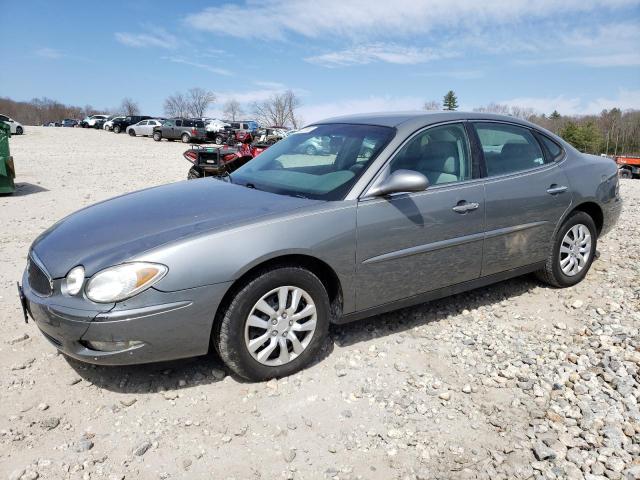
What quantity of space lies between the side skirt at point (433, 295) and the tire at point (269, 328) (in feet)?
0.83

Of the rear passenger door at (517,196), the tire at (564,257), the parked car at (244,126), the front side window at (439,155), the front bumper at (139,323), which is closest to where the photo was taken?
the front bumper at (139,323)

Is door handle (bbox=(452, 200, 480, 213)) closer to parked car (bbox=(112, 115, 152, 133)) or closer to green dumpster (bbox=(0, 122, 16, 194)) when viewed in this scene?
green dumpster (bbox=(0, 122, 16, 194))

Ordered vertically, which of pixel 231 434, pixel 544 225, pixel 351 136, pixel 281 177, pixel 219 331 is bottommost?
pixel 231 434

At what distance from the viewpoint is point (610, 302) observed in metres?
4.33

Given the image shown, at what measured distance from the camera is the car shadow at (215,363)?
10.1 feet

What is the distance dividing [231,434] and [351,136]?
7.43ft

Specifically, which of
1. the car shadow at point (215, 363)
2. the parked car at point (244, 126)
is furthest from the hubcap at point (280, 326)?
the parked car at point (244, 126)

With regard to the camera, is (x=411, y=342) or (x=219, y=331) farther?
(x=411, y=342)

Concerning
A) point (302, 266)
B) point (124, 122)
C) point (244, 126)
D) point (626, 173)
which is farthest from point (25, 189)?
point (626, 173)

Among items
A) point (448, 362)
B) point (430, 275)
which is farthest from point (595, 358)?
point (430, 275)

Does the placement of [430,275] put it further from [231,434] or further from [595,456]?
[231,434]

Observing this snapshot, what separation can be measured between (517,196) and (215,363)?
2.59m

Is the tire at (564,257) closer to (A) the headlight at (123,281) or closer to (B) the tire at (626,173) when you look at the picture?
(A) the headlight at (123,281)

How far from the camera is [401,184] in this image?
3.20 metres
